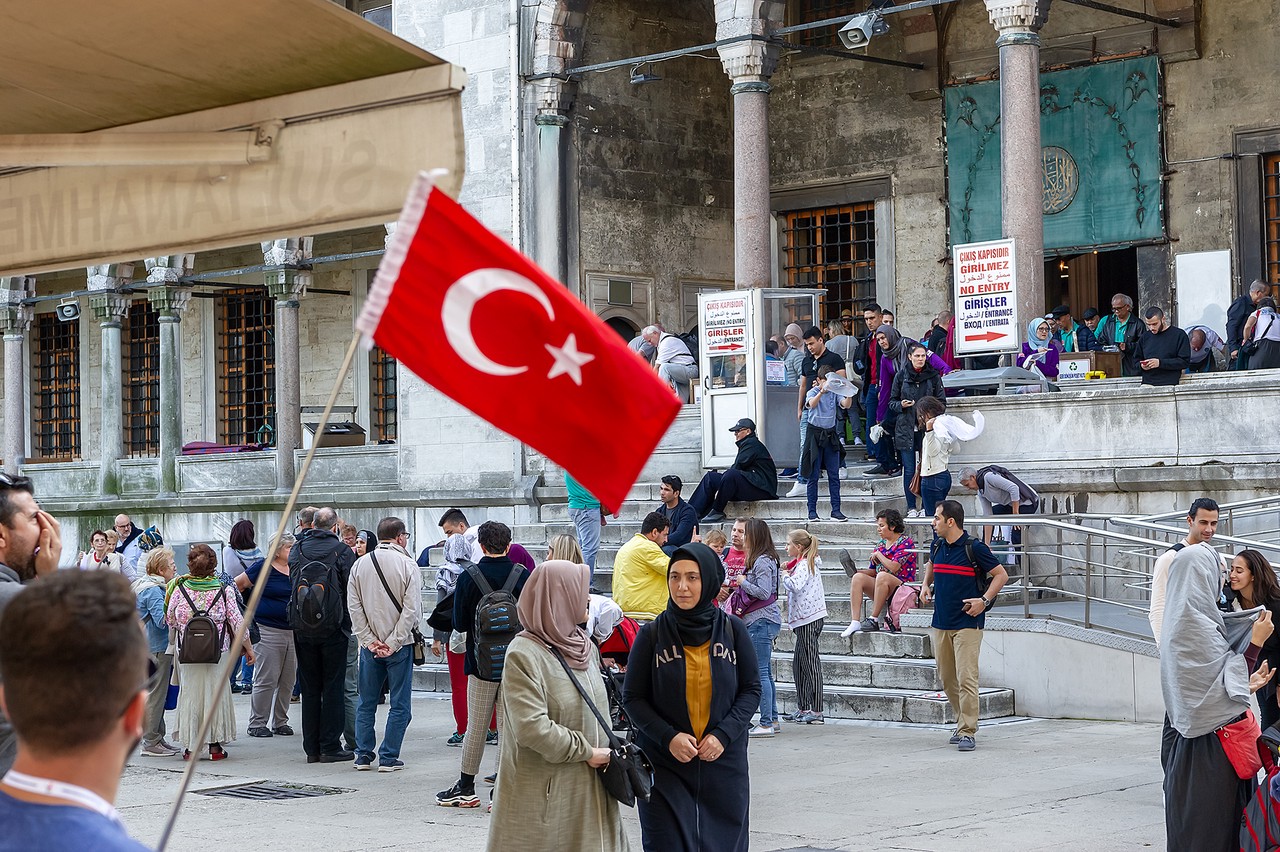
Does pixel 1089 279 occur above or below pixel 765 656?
above

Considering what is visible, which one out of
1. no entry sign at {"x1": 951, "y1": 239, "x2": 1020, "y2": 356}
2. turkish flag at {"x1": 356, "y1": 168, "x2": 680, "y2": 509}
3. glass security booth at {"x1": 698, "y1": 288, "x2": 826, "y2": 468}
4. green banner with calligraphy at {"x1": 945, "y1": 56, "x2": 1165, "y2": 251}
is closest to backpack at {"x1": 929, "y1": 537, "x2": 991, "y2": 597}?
no entry sign at {"x1": 951, "y1": 239, "x2": 1020, "y2": 356}

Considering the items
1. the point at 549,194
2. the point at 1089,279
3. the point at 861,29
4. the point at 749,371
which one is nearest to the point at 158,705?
the point at 749,371

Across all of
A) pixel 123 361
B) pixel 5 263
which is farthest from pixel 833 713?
pixel 123 361

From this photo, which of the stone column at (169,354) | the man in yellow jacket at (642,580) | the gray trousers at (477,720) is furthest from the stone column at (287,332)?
the gray trousers at (477,720)

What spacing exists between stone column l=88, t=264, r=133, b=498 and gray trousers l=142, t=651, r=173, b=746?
1588 centimetres

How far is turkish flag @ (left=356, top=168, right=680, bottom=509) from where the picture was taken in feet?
13.6

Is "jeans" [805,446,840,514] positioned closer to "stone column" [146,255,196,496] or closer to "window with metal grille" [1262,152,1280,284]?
"window with metal grille" [1262,152,1280,284]

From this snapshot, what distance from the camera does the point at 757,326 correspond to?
18188mm

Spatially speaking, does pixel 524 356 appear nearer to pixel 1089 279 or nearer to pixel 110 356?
pixel 1089 279

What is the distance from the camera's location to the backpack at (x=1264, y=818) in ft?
22.0

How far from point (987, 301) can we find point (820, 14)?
381 inches

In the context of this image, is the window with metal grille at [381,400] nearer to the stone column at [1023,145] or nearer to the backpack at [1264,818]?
the stone column at [1023,145]

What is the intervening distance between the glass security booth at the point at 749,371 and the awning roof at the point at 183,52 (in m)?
13.7

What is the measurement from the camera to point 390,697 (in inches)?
451
